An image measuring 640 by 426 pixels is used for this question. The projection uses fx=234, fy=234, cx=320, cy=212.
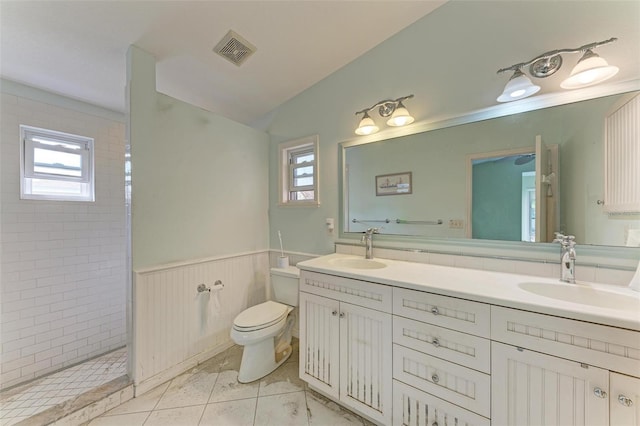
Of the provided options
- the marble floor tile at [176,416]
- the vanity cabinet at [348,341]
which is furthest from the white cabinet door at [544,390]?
the marble floor tile at [176,416]

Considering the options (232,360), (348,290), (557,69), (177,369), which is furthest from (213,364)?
(557,69)

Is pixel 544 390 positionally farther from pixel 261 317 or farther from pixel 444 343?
pixel 261 317

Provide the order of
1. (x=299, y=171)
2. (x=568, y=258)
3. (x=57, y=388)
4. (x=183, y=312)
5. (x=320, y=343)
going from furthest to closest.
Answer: (x=299, y=171), (x=183, y=312), (x=57, y=388), (x=320, y=343), (x=568, y=258)

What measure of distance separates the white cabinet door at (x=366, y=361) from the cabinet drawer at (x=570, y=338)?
1.70ft

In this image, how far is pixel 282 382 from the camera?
69.6 inches

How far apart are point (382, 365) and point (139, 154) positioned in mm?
2087

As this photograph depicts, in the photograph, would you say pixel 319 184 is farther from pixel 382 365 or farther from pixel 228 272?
pixel 382 365

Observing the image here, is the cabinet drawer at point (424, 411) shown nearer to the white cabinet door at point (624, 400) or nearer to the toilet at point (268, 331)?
the white cabinet door at point (624, 400)

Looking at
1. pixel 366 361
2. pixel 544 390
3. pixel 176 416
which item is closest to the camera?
pixel 544 390

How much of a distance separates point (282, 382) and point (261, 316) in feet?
1.64

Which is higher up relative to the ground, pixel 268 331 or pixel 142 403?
pixel 268 331

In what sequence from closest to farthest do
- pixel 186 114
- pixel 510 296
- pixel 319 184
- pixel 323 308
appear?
pixel 510 296 → pixel 323 308 → pixel 186 114 → pixel 319 184

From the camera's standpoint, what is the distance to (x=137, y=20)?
1410mm

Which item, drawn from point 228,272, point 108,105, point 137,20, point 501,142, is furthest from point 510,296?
point 108,105
